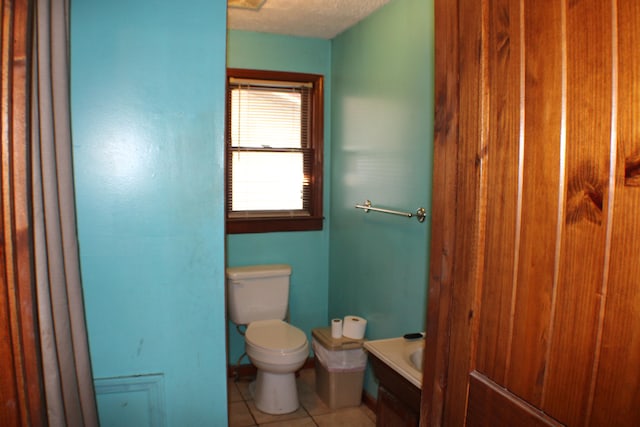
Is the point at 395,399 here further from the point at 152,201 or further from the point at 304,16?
the point at 304,16

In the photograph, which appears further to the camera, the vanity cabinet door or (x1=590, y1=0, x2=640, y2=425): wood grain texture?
the vanity cabinet door

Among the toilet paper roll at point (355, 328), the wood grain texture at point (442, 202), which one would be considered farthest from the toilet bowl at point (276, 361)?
the wood grain texture at point (442, 202)

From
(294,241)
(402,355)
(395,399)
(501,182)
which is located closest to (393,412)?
(395,399)

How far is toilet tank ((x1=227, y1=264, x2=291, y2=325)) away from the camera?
3.17 m

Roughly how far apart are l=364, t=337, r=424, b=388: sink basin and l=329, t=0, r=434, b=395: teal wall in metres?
0.34

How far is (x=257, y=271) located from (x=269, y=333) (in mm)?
433

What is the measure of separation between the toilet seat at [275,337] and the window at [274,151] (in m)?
0.68

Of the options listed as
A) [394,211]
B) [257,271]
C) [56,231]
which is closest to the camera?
[56,231]

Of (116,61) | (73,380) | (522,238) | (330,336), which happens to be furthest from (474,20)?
(330,336)

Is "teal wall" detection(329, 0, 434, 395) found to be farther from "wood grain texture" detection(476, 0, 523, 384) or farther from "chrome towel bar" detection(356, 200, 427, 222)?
"wood grain texture" detection(476, 0, 523, 384)

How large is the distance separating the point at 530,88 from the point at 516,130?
8 centimetres

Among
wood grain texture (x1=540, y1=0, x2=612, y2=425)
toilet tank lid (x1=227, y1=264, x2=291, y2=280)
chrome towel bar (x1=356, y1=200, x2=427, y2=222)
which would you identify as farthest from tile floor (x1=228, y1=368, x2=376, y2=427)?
wood grain texture (x1=540, y1=0, x2=612, y2=425)

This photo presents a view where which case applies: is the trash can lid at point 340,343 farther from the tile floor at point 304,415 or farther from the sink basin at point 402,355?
the sink basin at point 402,355

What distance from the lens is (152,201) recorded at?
5.71ft
